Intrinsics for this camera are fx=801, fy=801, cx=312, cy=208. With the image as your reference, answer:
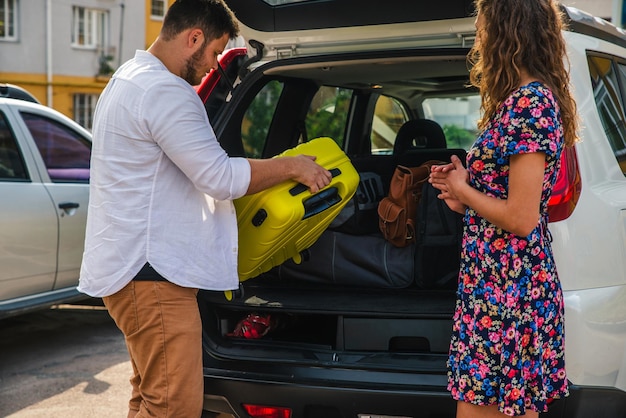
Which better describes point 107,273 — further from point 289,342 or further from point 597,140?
point 597,140

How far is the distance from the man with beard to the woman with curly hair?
0.81 meters

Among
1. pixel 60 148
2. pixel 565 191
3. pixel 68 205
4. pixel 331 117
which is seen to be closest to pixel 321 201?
pixel 565 191

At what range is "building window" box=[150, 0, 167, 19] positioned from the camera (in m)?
30.4

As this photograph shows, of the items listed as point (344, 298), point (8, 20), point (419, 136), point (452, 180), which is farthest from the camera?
point (8, 20)

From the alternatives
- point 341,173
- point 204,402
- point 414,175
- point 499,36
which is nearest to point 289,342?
point 204,402

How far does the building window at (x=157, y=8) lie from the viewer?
1198 inches

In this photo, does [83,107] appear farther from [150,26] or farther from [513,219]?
[513,219]

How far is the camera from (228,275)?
2.79 metres

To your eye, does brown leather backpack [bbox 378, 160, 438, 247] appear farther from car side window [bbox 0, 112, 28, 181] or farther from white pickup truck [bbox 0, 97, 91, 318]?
car side window [bbox 0, 112, 28, 181]

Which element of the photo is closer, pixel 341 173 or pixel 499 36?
pixel 499 36

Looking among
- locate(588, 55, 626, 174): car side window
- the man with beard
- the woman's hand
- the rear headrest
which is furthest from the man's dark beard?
the rear headrest

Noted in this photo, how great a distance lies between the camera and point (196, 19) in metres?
2.71

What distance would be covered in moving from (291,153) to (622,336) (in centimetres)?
137

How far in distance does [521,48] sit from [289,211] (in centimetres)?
103
